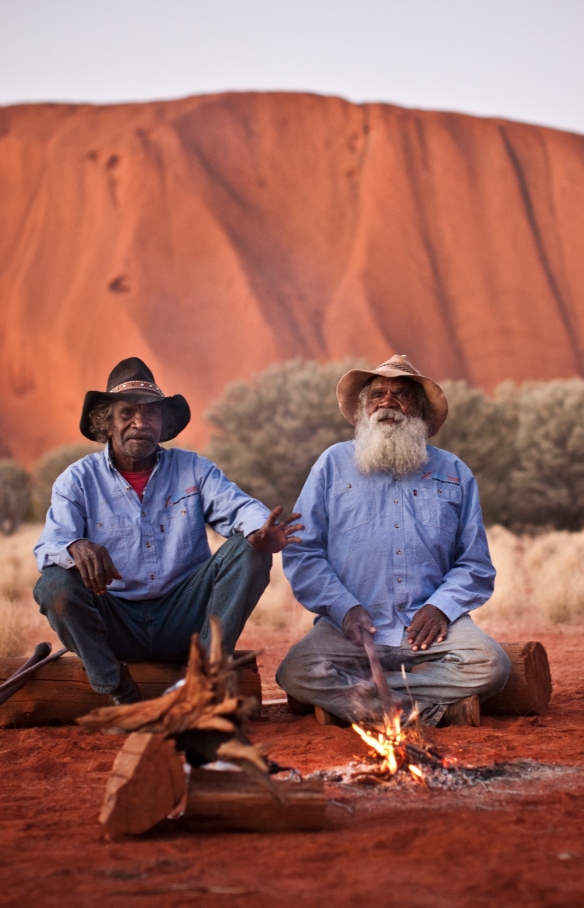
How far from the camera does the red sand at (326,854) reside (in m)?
2.35

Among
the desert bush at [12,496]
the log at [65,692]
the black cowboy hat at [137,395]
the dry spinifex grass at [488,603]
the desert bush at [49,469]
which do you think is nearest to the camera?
the log at [65,692]

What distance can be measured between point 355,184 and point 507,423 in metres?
15.7

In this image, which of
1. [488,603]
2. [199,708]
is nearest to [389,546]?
[199,708]

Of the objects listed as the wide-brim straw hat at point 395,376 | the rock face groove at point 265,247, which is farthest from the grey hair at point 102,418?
the rock face groove at point 265,247

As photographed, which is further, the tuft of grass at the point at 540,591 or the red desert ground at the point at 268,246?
the red desert ground at the point at 268,246

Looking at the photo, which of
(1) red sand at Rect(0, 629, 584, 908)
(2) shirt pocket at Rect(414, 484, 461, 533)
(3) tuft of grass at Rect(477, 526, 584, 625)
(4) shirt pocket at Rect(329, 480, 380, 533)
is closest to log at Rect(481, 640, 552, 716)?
(2) shirt pocket at Rect(414, 484, 461, 533)

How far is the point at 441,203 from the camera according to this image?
3484 cm

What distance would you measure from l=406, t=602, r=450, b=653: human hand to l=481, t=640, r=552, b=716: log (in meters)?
0.44

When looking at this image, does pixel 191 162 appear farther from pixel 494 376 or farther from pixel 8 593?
pixel 8 593

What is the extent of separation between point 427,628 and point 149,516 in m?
1.52

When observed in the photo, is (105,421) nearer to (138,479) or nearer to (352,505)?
(138,479)

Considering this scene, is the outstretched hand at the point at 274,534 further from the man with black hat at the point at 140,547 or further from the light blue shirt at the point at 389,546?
the light blue shirt at the point at 389,546

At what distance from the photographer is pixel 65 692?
4.84m

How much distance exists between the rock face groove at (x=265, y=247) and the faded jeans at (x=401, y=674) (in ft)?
81.8
